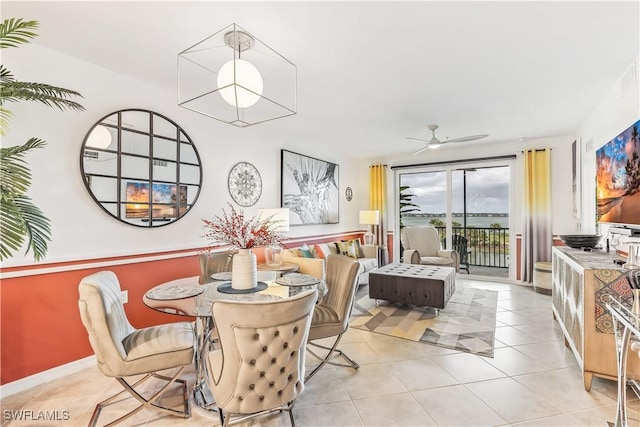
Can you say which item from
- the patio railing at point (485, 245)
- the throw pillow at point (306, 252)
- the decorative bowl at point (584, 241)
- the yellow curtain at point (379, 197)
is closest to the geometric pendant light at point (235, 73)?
the throw pillow at point (306, 252)

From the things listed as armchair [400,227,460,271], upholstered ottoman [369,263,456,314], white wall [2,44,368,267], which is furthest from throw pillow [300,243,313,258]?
armchair [400,227,460,271]

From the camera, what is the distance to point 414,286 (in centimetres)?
379

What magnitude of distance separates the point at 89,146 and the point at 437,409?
132 inches

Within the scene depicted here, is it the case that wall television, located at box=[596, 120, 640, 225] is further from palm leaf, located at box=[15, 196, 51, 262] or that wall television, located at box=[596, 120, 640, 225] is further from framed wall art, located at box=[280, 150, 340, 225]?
palm leaf, located at box=[15, 196, 51, 262]

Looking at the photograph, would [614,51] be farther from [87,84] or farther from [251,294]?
[87,84]

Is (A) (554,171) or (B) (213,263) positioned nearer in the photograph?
(B) (213,263)

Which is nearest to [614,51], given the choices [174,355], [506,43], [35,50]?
[506,43]

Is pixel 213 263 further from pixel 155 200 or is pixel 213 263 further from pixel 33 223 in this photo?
pixel 33 223

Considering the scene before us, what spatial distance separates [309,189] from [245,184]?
1.49 metres

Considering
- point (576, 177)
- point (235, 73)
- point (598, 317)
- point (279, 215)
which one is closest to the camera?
point (235, 73)

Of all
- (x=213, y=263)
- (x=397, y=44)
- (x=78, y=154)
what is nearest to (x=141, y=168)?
(x=78, y=154)

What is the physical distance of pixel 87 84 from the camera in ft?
8.54

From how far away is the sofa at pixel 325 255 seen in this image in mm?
3664

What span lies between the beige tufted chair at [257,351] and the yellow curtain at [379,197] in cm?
534
